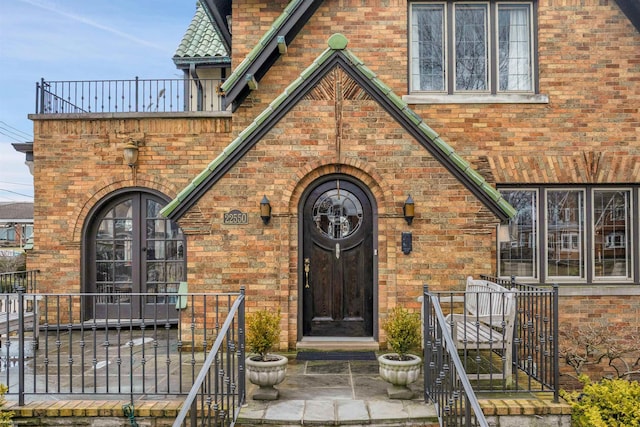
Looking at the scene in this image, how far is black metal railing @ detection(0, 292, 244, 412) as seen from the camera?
5.57 meters

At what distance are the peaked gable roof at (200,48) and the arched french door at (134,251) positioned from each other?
390 centimetres

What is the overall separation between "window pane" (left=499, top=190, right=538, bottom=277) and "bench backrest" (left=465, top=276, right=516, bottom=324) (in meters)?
1.94

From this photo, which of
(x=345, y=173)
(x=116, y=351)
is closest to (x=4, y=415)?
(x=116, y=351)

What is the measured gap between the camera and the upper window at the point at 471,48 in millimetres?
9070

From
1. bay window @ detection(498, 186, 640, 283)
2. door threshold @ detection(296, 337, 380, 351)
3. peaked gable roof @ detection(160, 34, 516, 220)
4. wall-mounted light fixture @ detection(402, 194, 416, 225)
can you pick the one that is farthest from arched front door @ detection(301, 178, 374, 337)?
bay window @ detection(498, 186, 640, 283)

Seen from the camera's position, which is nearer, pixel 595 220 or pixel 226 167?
pixel 226 167

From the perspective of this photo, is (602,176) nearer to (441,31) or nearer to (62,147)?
(441,31)

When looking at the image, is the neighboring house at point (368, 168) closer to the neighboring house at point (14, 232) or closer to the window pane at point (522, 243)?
the window pane at point (522, 243)

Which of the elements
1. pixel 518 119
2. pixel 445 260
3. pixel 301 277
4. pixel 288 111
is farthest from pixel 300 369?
pixel 518 119

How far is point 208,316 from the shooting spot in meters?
7.74

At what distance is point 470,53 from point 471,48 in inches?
3.5

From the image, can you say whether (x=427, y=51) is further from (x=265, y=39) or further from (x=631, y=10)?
(x=631, y=10)

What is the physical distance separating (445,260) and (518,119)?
305 cm

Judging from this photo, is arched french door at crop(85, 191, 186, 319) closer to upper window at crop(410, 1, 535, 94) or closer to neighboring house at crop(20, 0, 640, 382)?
neighboring house at crop(20, 0, 640, 382)
